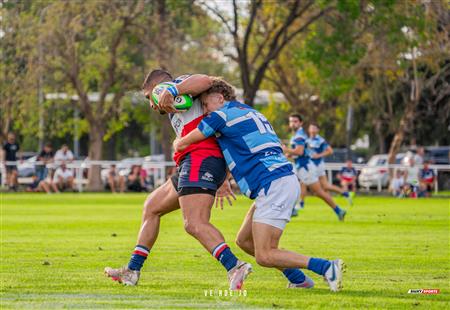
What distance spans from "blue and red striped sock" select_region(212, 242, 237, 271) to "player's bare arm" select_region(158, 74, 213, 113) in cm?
124

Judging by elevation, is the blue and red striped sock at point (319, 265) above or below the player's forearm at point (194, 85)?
below

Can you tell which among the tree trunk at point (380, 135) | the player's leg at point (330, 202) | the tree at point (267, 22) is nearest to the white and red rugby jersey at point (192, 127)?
the player's leg at point (330, 202)

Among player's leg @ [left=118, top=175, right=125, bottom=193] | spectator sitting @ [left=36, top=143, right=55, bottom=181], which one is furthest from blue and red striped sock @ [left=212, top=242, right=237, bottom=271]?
player's leg @ [left=118, top=175, right=125, bottom=193]

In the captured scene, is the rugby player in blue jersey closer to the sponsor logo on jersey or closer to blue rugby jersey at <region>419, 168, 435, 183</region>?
the sponsor logo on jersey

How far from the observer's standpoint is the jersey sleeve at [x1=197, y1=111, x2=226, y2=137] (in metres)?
9.90

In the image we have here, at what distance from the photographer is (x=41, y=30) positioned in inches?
1789

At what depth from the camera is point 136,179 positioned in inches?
1913

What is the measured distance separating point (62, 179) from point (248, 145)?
123 feet

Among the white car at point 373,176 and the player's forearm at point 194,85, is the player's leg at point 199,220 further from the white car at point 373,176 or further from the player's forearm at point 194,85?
the white car at point 373,176

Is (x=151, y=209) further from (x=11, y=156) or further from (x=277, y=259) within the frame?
(x=11, y=156)

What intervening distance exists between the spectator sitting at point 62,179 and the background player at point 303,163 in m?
22.6

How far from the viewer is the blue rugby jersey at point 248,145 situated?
993cm

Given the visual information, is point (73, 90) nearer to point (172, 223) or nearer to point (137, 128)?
point (172, 223)

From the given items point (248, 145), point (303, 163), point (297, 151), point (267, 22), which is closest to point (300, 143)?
point (297, 151)
